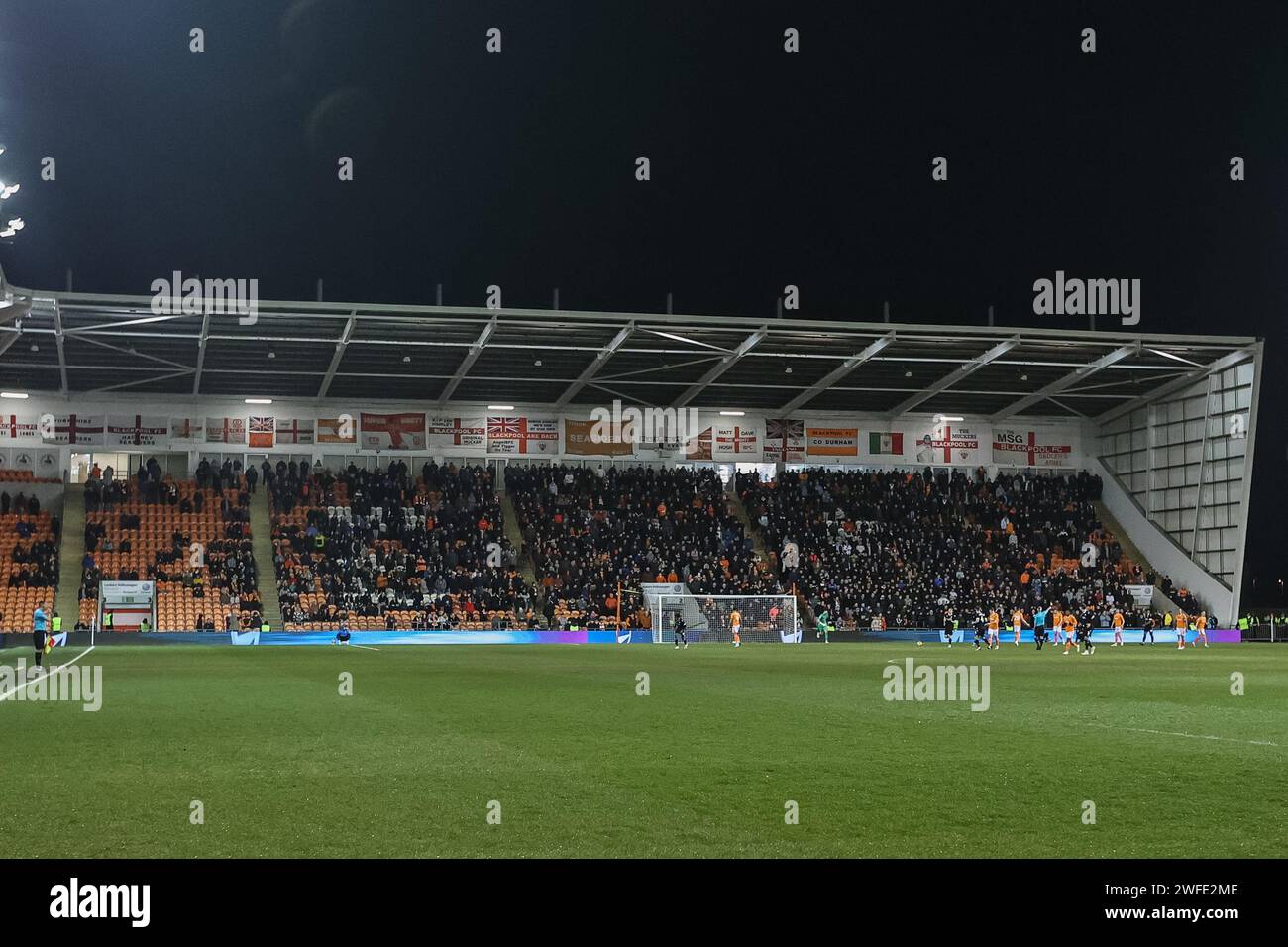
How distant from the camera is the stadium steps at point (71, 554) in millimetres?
55406

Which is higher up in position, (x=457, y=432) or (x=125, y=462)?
(x=457, y=432)

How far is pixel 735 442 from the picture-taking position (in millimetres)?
70312

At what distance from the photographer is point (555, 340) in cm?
5847

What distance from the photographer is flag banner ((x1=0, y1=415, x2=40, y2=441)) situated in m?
62.1

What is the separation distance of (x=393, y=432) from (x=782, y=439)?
19147 mm

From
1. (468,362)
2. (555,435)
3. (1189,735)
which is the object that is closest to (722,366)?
(468,362)

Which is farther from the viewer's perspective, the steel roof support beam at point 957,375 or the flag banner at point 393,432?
the flag banner at point 393,432

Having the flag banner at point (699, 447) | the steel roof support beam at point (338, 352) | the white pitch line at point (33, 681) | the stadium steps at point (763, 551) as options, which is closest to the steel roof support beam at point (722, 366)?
the flag banner at point (699, 447)

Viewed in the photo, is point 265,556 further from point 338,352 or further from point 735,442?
point 735,442

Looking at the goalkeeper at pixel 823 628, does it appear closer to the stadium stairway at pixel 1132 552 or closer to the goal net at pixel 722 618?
the goal net at pixel 722 618

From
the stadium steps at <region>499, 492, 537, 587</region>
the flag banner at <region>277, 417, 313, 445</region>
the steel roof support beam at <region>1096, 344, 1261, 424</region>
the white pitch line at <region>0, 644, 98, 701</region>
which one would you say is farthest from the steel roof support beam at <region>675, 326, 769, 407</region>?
the white pitch line at <region>0, 644, 98, 701</region>

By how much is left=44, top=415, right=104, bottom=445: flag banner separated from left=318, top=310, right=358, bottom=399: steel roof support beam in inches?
389

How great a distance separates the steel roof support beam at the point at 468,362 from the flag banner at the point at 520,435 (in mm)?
2971
